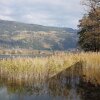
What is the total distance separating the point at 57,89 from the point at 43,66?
5295 mm

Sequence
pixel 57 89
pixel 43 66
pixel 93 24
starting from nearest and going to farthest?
pixel 57 89 < pixel 43 66 < pixel 93 24

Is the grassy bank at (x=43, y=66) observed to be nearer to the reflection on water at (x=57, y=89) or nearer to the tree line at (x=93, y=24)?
the reflection on water at (x=57, y=89)

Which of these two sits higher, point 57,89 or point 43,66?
point 43,66

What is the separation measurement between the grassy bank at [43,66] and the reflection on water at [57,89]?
546 mm

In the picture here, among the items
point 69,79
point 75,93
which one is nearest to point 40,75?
point 69,79

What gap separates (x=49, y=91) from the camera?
2238cm

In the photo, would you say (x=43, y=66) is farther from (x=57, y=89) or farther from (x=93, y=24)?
(x=93, y=24)

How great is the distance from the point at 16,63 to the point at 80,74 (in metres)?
5.73

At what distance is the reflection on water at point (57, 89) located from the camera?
20.3 meters

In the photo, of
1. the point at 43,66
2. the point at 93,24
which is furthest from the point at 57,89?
the point at 93,24

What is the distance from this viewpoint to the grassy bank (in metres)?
Answer: 27.4

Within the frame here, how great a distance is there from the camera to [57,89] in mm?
23125

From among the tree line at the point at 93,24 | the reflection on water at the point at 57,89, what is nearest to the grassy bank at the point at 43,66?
the reflection on water at the point at 57,89

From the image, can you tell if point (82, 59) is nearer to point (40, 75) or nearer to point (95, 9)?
point (40, 75)
